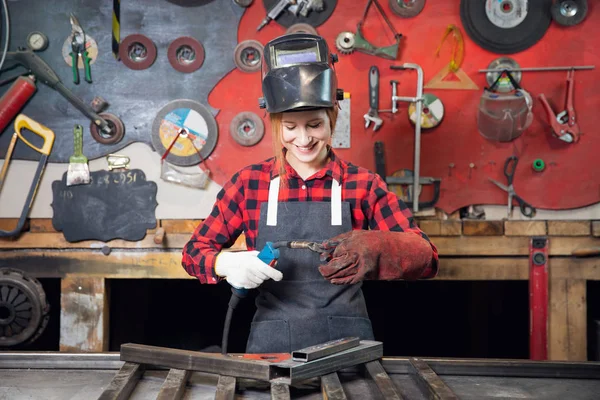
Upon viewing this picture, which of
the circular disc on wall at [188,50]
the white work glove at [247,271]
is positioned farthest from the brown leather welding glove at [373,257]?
the circular disc on wall at [188,50]

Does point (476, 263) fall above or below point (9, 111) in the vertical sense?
below

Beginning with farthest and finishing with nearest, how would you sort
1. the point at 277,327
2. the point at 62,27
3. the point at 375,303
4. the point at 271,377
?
the point at 375,303 → the point at 62,27 → the point at 277,327 → the point at 271,377

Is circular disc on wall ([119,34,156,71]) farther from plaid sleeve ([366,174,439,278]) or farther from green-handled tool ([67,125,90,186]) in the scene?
plaid sleeve ([366,174,439,278])

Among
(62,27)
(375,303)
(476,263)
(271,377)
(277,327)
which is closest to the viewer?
(271,377)

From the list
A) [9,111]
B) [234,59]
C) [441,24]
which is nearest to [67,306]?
[9,111]

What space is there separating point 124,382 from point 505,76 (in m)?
2.38

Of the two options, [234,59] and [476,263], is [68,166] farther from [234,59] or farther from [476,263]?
[476,263]

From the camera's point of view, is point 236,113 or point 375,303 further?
point 375,303

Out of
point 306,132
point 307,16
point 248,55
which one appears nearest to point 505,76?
point 307,16

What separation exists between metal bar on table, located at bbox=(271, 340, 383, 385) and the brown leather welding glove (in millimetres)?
187

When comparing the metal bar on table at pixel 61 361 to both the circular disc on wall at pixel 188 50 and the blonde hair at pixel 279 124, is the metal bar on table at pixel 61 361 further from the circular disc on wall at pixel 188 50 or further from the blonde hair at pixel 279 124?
the circular disc on wall at pixel 188 50

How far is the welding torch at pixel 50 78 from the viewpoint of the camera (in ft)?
10.1

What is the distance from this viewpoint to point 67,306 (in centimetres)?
297

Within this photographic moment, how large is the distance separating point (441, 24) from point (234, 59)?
106 cm
